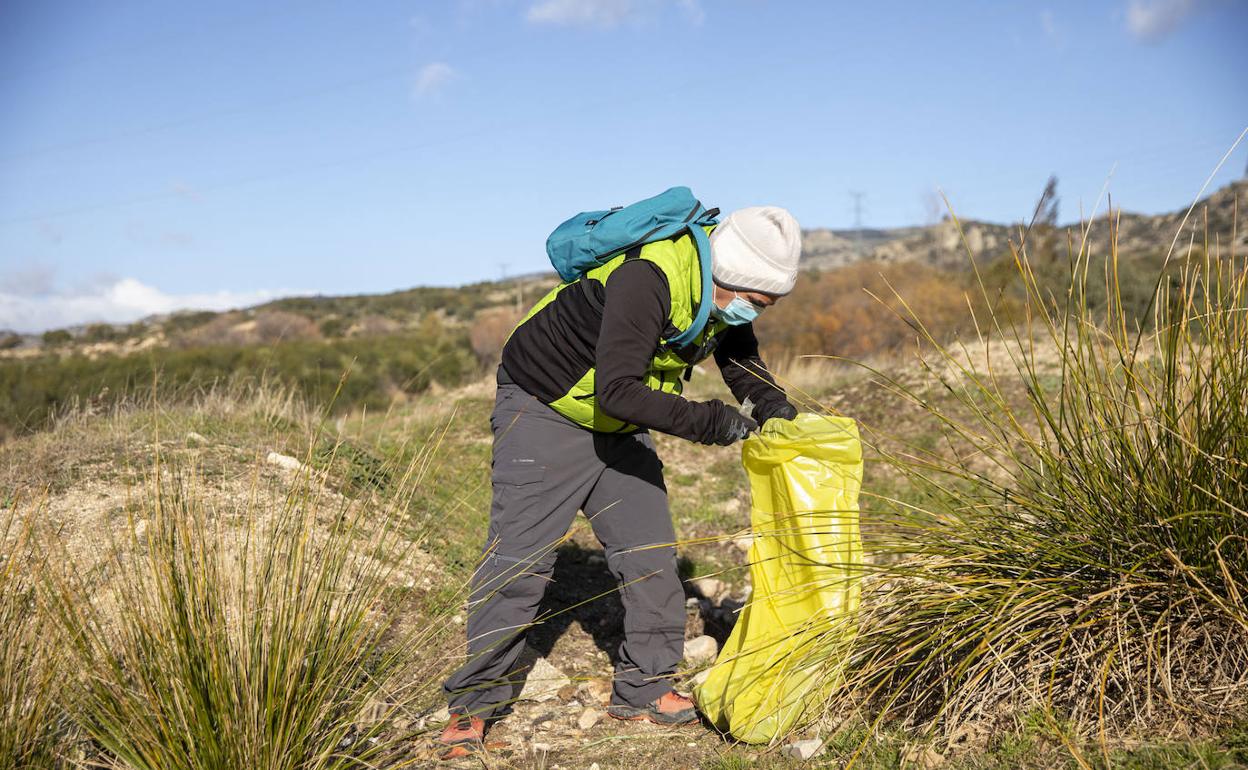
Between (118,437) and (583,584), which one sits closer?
(583,584)

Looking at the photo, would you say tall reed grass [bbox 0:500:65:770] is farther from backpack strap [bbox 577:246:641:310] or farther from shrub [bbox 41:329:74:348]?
shrub [bbox 41:329:74:348]

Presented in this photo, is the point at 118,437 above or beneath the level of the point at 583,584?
above

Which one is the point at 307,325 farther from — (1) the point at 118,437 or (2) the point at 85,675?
(2) the point at 85,675

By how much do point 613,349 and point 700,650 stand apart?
173 centimetres

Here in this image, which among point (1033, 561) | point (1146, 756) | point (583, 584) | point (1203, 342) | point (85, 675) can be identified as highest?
point (1203, 342)

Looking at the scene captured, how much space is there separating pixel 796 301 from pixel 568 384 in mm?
18251

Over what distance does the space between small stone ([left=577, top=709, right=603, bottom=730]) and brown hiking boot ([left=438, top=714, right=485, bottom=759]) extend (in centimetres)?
44

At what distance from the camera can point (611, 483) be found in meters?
3.04

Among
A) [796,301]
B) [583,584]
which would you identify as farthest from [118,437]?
[796,301]

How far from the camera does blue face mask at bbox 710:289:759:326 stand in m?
2.76

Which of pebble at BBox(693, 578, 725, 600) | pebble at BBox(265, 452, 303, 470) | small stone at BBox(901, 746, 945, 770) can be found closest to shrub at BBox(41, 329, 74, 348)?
pebble at BBox(265, 452, 303, 470)

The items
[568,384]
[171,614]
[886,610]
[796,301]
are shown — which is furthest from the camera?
[796,301]

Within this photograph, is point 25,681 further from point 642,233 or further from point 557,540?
point 642,233

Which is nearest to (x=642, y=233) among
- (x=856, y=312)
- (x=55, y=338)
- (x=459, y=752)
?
(x=459, y=752)
